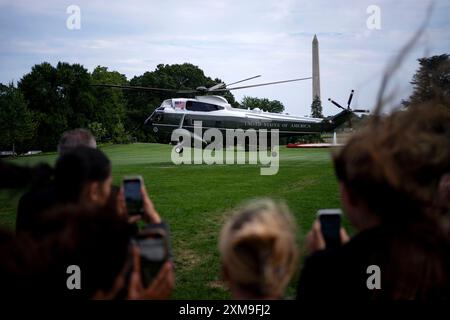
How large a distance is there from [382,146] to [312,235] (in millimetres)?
580

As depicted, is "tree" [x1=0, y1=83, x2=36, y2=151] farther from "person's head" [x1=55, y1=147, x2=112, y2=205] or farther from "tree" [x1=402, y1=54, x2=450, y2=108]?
"tree" [x1=402, y1=54, x2=450, y2=108]

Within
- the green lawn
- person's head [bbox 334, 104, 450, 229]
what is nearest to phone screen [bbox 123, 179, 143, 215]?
the green lawn

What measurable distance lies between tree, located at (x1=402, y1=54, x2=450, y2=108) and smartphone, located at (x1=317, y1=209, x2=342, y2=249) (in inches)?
26.4

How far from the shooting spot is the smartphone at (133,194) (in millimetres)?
2373

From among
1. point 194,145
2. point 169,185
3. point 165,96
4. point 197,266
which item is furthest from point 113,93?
point 197,266

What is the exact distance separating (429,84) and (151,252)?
1.81 metres

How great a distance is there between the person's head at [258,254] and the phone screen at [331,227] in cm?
36

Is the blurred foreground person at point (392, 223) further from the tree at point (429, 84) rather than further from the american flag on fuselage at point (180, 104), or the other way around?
the american flag on fuselage at point (180, 104)

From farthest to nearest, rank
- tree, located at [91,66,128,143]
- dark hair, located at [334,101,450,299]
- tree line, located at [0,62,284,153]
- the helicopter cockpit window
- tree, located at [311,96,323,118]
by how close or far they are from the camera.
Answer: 1. tree, located at [311,96,323,118]
2. tree, located at [91,66,128,143]
3. tree line, located at [0,62,284,153]
4. the helicopter cockpit window
5. dark hair, located at [334,101,450,299]

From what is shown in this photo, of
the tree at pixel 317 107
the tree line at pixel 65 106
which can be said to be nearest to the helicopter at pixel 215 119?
the tree line at pixel 65 106

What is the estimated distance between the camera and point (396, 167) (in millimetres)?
1652

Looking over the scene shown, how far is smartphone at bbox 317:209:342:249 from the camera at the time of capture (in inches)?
→ 74.9
